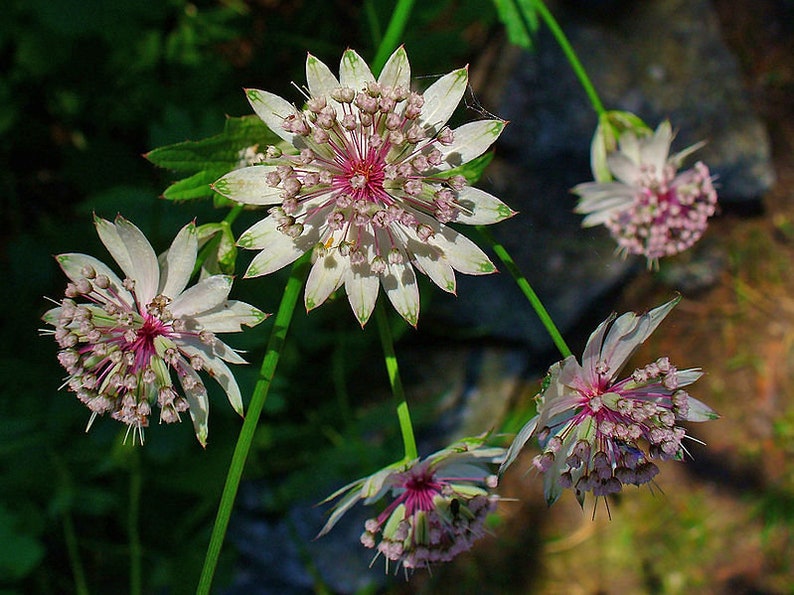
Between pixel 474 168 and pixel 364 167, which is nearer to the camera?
pixel 364 167

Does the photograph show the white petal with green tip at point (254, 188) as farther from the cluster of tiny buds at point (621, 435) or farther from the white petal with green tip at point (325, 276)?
the cluster of tiny buds at point (621, 435)

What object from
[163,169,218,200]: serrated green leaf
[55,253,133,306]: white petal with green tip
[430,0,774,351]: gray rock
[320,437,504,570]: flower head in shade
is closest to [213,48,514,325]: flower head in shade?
[163,169,218,200]: serrated green leaf

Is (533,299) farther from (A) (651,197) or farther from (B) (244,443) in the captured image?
(A) (651,197)

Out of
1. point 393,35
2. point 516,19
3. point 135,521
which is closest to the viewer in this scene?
point 393,35

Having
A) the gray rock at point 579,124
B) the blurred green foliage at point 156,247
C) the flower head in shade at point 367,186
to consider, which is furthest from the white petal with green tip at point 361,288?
the gray rock at point 579,124

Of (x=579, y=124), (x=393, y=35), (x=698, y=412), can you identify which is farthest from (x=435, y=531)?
(x=579, y=124)

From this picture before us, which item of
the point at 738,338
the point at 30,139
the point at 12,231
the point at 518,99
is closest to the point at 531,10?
the point at 518,99

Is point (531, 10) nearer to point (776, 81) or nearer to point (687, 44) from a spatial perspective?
point (687, 44)
